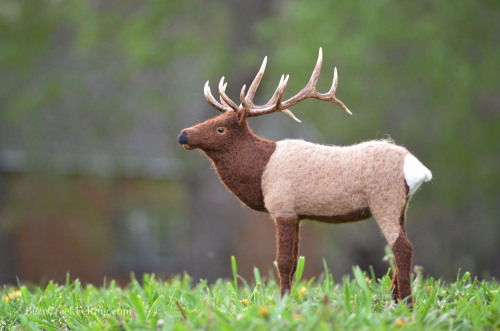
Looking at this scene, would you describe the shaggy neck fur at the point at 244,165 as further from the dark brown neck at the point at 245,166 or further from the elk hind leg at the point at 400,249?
the elk hind leg at the point at 400,249

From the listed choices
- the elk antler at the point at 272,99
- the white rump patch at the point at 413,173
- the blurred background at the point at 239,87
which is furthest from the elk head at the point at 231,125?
the blurred background at the point at 239,87

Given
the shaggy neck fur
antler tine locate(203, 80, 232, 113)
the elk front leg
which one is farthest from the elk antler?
the elk front leg

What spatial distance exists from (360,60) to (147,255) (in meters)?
8.92

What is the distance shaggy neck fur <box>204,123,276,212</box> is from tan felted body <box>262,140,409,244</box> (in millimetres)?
53

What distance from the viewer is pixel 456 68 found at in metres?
9.19

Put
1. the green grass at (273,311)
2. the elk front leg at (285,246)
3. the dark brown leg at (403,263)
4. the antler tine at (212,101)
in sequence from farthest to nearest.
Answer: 1. the antler tine at (212,101)
2. the elk front leg at (285,246)
3. the dark brown leg at (403,263)
4. the green grass at (273,311)

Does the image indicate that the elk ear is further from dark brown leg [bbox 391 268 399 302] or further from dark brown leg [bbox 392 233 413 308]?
dark brown leg [bbox 391 268 399 302]

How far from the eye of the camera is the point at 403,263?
3242 mm

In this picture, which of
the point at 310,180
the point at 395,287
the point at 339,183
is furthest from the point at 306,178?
the point at 395,287

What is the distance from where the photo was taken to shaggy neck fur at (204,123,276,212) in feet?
11.6

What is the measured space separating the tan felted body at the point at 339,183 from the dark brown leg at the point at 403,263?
0.05 meters

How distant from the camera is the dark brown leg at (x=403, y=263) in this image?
3.21 metres

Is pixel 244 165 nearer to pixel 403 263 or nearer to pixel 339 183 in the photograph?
pixel 339 183

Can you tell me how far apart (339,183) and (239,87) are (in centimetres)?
688
